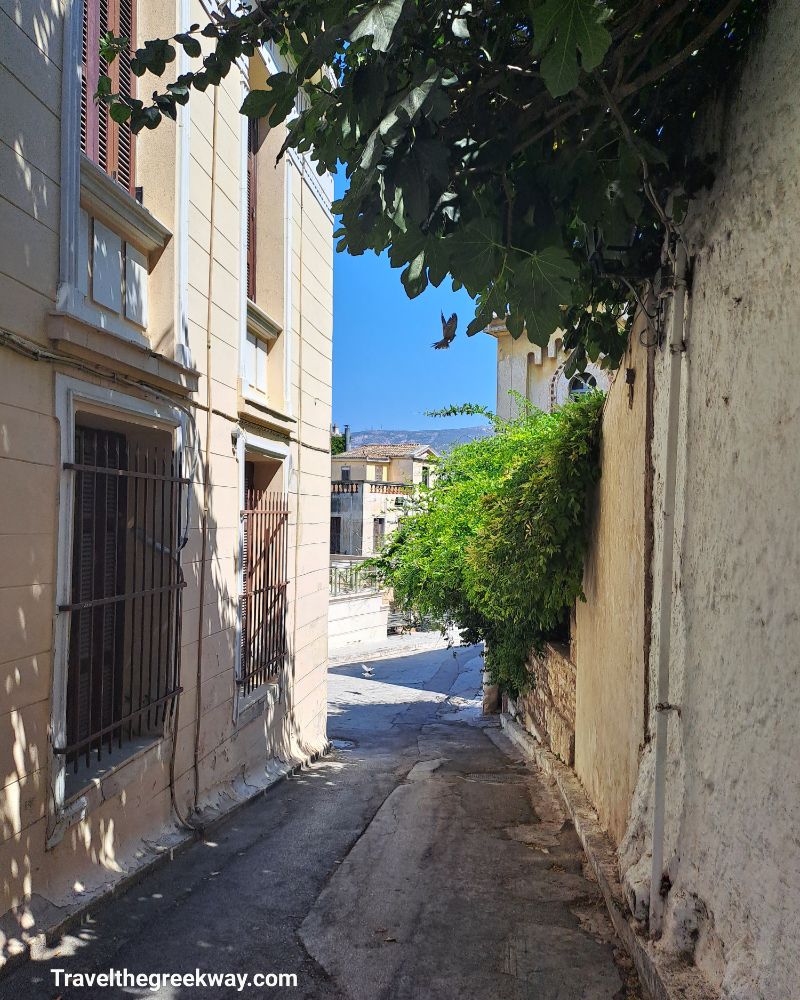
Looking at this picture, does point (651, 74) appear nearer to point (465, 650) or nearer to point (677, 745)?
point (677, 745)

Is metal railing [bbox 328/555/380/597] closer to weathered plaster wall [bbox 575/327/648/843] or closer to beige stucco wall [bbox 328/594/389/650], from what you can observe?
beige stucco wall [bbox 328/594/389/650]

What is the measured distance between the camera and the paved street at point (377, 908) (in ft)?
11.1

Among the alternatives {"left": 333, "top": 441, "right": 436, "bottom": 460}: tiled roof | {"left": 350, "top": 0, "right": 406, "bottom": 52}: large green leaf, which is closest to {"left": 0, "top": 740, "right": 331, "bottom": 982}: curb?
{"left": 350, "top": 0, "right": 406, "bottom": 52}: large green leaf

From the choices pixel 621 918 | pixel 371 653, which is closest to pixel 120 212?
pixel 621 918

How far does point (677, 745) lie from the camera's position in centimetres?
337

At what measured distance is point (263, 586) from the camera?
812 cm

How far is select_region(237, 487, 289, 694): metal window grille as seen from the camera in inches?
306

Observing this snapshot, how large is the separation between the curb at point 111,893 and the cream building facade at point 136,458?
0.06 metres

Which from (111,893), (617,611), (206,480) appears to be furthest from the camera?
(206,480)

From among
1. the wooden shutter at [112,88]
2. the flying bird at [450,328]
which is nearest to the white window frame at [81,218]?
the wooden shutter at [112,88]

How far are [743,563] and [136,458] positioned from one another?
3893mm

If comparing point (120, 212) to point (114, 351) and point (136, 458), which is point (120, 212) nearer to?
point (114, 351)

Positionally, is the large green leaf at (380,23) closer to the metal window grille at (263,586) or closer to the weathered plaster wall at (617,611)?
the weathered plaster wall at (617,611)

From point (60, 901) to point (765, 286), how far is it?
402 cm
